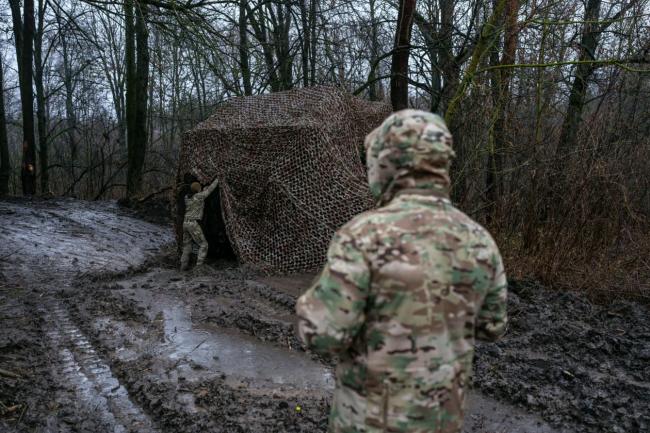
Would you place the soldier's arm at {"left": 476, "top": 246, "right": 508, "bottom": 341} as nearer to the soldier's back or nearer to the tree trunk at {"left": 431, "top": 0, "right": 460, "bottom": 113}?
the soldier's back

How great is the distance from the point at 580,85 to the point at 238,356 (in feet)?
26.1

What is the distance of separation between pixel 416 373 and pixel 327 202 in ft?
20.8

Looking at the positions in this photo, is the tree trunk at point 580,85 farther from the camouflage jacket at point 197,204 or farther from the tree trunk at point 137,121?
the tree trunk at point 137,121

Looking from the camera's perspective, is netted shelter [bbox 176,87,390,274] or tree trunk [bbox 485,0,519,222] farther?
netted shelter [bbox 176,87,390,274]

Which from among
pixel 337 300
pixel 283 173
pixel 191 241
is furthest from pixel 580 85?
pixel 337 300

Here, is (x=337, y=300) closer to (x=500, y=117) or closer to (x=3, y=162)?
(x=500, y=117)

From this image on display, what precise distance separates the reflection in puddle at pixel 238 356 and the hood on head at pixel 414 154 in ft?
9.89

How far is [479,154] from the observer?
785 cm

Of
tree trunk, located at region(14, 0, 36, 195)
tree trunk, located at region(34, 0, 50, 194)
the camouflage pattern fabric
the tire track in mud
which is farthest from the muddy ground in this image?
tree trunk, located at region(34, 0, 50, 194)

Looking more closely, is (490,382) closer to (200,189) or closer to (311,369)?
(311,369)

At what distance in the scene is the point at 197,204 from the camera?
8828 mm

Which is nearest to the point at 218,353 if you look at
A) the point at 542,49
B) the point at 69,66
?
the point at 542,49

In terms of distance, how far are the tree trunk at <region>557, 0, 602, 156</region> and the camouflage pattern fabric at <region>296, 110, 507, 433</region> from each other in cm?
615

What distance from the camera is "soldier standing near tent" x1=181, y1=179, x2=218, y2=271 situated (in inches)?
345
